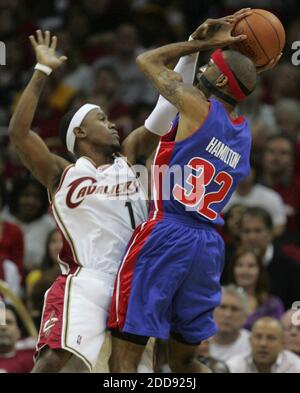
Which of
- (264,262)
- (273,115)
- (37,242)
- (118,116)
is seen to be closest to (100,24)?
(118,116)

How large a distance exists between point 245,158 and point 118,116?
5.56 meters

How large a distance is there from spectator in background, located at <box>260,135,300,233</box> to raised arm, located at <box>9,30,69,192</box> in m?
4.36

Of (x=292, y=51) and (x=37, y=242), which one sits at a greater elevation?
(x=292, y=51)

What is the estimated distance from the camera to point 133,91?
1311 centimetres

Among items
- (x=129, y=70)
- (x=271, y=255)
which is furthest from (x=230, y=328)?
(x=129, y=70)

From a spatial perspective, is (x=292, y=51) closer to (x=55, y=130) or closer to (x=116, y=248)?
(x=55, y=130)

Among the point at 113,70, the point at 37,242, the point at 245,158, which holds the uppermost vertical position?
the point at 245,158

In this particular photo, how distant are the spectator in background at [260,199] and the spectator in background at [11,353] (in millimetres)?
2949

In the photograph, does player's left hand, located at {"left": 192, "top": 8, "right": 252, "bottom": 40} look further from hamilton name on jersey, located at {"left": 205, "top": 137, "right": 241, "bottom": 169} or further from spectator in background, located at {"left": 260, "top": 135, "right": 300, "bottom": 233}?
spectator in background, located at {"left": 260, "top": 135, "right": 300, "bottom": 233}

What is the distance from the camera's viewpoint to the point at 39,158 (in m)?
7.03

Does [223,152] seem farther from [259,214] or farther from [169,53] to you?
[259,214]

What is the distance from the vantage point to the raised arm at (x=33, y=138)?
6980 millimetres

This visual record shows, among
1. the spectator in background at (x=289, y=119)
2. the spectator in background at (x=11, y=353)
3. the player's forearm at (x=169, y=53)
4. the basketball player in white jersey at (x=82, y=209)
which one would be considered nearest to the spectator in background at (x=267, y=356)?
the spectator in background at (x=11, y=353)

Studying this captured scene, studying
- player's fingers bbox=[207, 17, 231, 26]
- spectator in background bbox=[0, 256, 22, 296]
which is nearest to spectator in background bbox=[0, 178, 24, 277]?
spectator in background bbox=[0, 256, 22, 296]
